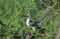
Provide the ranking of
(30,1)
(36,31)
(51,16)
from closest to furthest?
(36,31)
(30,1)
(51,16)

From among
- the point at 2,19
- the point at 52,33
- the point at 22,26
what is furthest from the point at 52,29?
the point at 2,19

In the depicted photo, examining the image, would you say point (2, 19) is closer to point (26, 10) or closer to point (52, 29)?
point (26, 10)

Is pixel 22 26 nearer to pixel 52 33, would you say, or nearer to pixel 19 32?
pixel 19 32

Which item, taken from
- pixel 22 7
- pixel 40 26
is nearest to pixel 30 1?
pixel 22 7

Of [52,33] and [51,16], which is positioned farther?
[51,16]

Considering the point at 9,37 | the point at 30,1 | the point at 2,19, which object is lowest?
the point at 9,37

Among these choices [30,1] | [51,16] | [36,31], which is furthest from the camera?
[51,16]

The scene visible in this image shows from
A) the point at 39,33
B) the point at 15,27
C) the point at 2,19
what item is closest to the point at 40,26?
the point at 39,33

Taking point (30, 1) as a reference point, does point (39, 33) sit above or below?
below

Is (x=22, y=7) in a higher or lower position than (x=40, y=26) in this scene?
higher
